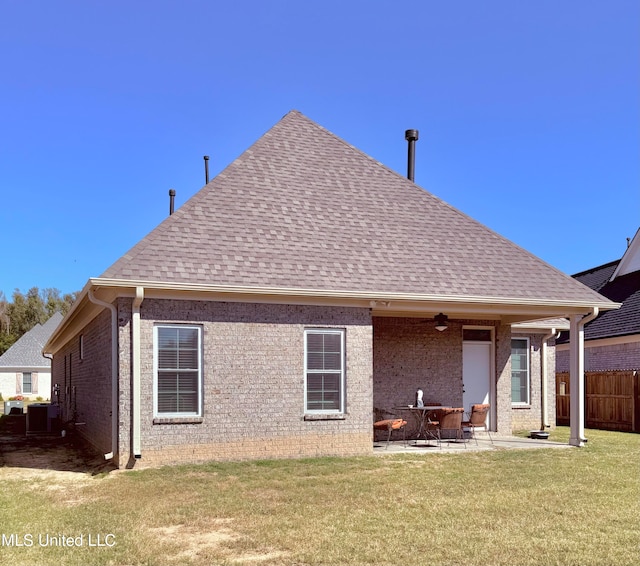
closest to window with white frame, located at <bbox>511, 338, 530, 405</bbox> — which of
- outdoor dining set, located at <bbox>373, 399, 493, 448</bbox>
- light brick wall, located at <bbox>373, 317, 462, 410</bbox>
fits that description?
outdoor dining set, located at <bbox>373, 399, 493, 448</bbox>

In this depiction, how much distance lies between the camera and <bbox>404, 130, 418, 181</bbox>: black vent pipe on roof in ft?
63.3

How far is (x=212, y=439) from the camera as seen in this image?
1239 centimetres

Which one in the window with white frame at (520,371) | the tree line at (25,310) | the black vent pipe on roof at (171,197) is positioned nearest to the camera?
the window with white frame at (520,371)

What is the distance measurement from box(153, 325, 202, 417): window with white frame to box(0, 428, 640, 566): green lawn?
43.1 inches

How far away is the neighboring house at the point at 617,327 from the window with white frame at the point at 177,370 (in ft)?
53.4

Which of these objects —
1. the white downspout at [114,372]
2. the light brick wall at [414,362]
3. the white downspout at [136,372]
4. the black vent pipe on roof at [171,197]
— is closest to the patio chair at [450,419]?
the light brick wall at [414,362]

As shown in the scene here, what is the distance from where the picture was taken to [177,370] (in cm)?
1223

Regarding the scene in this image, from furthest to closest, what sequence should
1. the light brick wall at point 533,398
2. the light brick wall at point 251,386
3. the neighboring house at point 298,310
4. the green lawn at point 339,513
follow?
the light brick wall at point 533,398 < the neighboring house at point 298,310 < the light brick wall at point 251,386 < the green lawn at point 339,513

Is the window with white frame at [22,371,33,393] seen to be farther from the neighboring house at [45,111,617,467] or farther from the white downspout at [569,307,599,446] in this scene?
the white downspout at [569,307,599,446]

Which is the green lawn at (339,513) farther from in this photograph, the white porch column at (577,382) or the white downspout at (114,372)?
the white porch column at (577,382)

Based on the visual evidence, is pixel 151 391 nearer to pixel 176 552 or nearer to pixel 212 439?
pixel 212 439

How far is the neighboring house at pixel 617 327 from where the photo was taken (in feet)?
76.8

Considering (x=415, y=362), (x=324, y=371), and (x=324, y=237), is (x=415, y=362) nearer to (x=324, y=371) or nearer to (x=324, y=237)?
(x=324, y=371)

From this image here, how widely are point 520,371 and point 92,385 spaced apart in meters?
11.5
